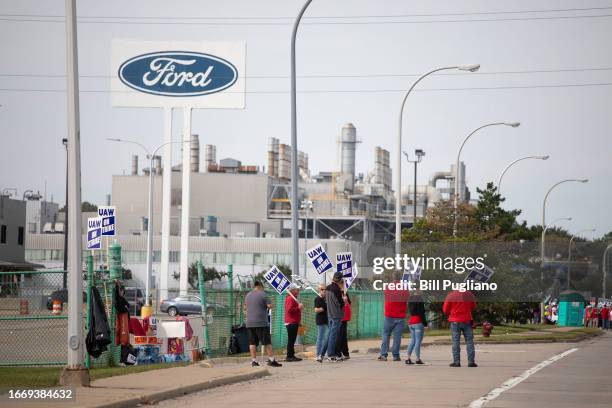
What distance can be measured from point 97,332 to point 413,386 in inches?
228

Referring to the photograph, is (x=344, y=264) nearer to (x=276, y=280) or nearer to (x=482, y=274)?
(x=276, y=280)

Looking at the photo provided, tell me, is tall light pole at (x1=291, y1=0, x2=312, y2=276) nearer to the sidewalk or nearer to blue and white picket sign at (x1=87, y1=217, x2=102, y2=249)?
blue and white picket sign at (x1=87, y1=217, x2=102, y2=249)

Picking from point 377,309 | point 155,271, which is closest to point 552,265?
point 377,309

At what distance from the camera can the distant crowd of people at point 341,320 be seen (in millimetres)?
23156

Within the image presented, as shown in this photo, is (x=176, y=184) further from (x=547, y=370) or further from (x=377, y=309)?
(x=547, y=370)

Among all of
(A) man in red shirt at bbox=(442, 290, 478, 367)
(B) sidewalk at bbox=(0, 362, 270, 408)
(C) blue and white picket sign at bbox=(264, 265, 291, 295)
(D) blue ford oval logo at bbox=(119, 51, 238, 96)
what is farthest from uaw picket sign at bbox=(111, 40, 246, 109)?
(B) sidewalk at bbox=(0, 362, 270, 408)

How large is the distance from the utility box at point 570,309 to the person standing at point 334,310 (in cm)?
4364

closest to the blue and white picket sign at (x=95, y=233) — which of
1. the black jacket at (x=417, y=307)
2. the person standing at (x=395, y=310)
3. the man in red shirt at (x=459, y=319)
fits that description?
the person standing at (x=395, y=310)

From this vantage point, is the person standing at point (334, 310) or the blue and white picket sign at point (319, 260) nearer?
the person standing at point (334, 310)

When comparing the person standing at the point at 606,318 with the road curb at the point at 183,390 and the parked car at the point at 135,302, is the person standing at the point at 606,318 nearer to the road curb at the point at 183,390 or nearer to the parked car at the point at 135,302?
the parked car at the point at 135,302

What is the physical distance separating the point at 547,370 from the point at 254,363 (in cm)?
617

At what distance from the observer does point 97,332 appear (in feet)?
66.1

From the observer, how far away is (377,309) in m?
43.5

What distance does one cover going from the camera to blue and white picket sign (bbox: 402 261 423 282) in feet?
109
